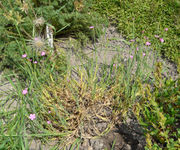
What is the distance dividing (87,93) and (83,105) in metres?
0.13

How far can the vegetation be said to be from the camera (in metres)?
1.46

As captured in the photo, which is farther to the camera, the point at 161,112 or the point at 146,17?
the point at 146,17

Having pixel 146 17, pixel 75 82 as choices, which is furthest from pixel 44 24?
pixel 146 17

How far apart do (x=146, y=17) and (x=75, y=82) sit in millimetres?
1536

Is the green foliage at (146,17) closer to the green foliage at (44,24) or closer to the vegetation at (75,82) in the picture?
the vegetation at (75,82)

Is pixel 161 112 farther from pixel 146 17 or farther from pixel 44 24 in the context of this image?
pixel 146 17

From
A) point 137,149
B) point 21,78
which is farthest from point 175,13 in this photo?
point 21,78

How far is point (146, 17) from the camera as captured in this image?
288cm

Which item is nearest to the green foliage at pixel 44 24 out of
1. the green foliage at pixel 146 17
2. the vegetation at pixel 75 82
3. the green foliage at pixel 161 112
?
the vegetation at pixel 75 82

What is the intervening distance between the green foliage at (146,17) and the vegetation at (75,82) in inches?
0.5

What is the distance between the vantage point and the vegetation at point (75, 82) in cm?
146

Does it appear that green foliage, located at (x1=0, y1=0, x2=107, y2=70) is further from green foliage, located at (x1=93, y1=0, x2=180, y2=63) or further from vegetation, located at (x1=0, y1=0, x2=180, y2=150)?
→ green foliage, located at (x1=93, y1=0, x2=180, y2=63)

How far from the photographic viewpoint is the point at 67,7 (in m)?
2.47

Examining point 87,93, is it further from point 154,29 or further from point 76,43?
point 154,29
